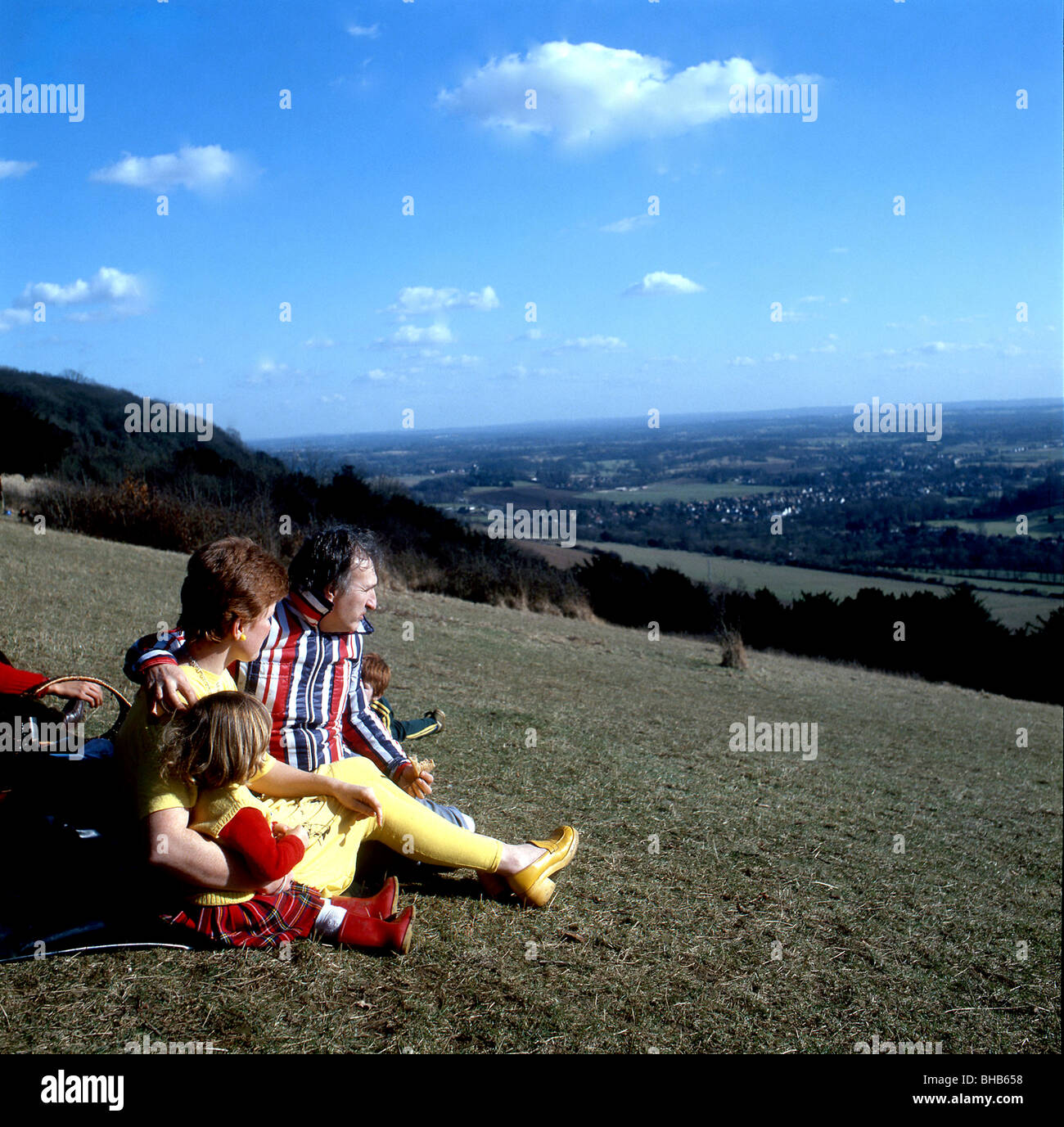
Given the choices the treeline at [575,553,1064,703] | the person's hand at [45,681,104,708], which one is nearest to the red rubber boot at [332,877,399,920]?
the person's hand at [45,681,104,708]

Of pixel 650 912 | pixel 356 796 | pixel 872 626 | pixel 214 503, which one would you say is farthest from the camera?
pixel 872 626

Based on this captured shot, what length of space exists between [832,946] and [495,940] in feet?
4.47

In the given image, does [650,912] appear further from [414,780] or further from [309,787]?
[309,787]

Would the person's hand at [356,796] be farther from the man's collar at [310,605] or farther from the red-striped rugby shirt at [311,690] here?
the man's collar at [310,605]

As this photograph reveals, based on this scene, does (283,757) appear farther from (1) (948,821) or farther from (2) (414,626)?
(2) (414,626)

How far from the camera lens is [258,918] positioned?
273 cm

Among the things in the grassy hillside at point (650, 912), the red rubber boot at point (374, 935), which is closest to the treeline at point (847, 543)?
the grassy hillside at point (650, 912)

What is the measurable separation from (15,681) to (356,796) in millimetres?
1233

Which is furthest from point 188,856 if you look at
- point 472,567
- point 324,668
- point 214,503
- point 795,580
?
point 795,580

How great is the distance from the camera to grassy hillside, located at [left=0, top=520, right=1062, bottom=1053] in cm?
257

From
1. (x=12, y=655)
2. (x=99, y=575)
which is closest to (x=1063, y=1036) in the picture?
(x=12, y=655)

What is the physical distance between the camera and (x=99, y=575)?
31.4 feet

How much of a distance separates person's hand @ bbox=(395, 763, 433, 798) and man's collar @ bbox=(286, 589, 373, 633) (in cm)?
53

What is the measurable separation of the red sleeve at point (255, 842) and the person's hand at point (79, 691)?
2.51 ft
